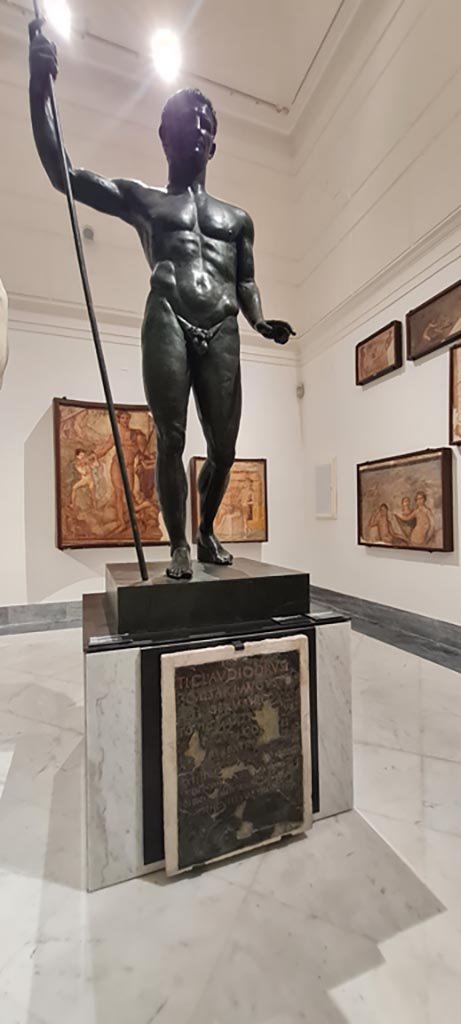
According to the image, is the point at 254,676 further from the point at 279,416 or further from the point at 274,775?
the point at 279,416

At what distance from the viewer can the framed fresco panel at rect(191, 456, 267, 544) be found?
5102 mm

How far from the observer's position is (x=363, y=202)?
430 cm

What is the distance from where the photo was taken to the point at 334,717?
1.55 metres

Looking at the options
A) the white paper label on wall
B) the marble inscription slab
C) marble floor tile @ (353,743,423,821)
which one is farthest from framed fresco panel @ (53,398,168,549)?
the marble inscription slab

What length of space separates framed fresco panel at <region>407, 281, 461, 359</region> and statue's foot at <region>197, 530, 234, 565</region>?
2435 millimetres

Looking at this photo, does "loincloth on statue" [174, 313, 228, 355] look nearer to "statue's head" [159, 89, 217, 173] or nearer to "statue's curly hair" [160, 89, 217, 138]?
"statue's head" [159, 89, 217, 173]

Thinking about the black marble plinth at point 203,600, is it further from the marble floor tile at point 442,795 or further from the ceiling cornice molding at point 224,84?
the ceiling cornice molding at point 224,84

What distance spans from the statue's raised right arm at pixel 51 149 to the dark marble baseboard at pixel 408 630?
236cm

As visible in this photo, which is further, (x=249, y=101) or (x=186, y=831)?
(x=249, y=101)

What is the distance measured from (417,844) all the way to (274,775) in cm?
48

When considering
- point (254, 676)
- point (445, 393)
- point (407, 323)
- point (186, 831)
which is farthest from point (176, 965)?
point (407, 323)

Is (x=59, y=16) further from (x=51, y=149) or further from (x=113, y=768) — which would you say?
(x=113, y=768)

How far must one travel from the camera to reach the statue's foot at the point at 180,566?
1.58m

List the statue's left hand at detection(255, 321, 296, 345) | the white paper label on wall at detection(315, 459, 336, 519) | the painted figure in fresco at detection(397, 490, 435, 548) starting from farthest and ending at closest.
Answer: the white paper label on wall at detection(315, 459, 336, 519)
the painted figure in fresco at detection(397, 490, 435, 548)
the statue's left hand at detection(255, 321, 296, 345)
